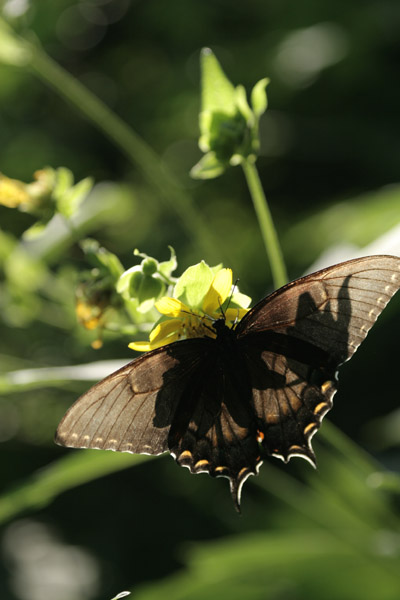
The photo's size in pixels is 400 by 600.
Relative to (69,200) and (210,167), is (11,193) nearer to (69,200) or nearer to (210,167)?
(69,200)

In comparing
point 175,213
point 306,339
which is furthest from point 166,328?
point 175,213

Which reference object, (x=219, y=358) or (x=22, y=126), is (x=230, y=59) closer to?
(x=22, y=126)

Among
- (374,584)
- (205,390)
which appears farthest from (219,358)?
(374,584)

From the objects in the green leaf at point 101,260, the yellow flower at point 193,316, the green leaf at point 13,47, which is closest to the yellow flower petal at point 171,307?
the yellow flower at point 193,316

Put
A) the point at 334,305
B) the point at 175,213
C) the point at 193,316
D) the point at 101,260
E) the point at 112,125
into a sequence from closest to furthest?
the point at 334,305 < the point at 193,316 < the point at 101,260 < the point at 112,125 < the point at 175,213

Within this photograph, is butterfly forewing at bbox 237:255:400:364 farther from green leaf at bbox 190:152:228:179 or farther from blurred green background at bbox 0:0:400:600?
blurred green background at bbox 0:0:400:600

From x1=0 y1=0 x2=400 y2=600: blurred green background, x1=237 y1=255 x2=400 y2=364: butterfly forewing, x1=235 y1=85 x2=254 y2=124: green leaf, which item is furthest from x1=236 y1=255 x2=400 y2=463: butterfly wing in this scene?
x1=0 y1=0 x2=400 y2=600: blurred green background

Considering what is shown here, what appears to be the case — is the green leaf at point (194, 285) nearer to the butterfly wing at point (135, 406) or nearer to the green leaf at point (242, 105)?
the butterfly wing at point (135, 406)
